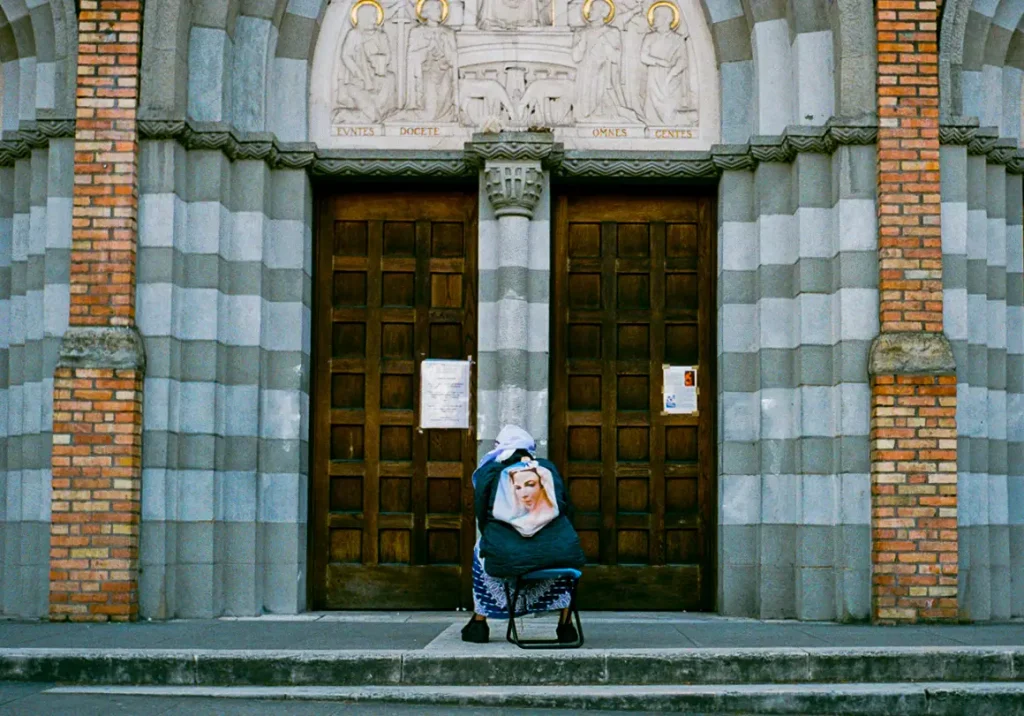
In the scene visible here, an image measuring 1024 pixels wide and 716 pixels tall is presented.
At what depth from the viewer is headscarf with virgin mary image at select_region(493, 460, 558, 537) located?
382 inches

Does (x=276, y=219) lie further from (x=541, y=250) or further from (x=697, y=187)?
(x=697, y=187)

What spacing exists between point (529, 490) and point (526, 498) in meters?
0.06

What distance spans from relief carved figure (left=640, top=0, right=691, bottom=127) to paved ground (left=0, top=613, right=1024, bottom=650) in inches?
178

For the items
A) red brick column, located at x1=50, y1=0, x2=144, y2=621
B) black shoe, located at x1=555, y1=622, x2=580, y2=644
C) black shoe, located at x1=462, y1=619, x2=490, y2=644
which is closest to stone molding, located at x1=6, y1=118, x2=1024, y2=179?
red brick column, located at x1=50, y1=0, x2=144, y2=621

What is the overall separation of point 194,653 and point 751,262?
612 centimetres

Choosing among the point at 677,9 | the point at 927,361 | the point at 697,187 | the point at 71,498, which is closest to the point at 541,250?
the point at 697,187

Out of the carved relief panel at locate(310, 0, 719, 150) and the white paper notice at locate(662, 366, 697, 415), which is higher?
the carved relief panel at locate(310, 0, 719, 150)

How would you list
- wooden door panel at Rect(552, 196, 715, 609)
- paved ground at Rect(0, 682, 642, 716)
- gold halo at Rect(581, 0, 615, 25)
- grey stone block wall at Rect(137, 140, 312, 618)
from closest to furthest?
1. paved ground at Rect(0, 682, 642, 716)
2. grey stone block wall at Rect(137, 140, 312, 618)
3. wooden door panel at Rect(552, 196, 715, 609)
4. gold halo at Rect(581, 0, 615, 25)

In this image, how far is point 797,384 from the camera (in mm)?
12375

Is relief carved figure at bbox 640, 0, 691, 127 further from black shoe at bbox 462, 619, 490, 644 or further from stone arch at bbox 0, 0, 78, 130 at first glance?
black shoe at bbox 462, 619, 490, 644

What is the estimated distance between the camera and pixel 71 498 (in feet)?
38.3

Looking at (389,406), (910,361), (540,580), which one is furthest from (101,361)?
(910,361)

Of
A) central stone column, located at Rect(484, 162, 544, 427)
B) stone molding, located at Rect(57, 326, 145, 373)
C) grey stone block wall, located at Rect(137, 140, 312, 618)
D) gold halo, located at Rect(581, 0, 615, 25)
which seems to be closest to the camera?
stone molding, located at Rect(57, 326, 145, 373)

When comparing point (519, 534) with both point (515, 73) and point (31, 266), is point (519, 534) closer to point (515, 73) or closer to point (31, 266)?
point (515, 73)
